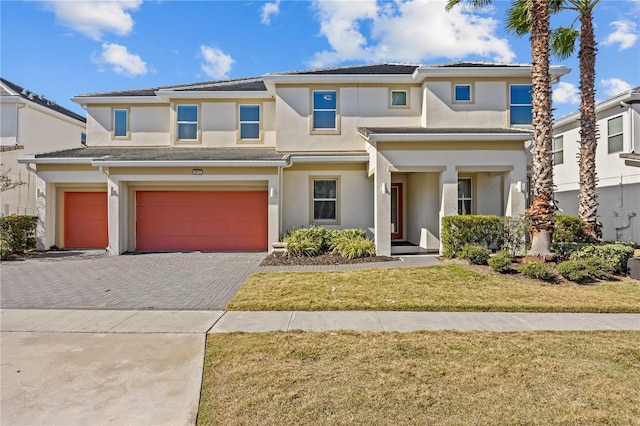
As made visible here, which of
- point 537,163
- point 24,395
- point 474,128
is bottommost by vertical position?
point 24,395

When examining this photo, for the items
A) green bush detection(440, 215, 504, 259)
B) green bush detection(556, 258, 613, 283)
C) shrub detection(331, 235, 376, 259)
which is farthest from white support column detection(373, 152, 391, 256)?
green bush detection(556, 258, 613, 283)

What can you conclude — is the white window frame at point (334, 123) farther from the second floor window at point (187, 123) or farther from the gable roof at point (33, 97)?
the gable roof at point (33, 97)

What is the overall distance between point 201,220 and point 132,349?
9920 millimetres

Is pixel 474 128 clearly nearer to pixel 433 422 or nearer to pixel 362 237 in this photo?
pixel 362 237

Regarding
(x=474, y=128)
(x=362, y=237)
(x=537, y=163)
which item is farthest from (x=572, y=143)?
(x=362, y=237)

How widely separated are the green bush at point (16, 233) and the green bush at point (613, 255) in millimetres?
18473

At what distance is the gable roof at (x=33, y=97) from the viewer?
1848 cm

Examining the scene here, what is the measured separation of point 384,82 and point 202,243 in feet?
33.1

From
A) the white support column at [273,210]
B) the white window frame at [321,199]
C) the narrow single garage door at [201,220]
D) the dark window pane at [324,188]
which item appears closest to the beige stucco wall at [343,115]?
the white window frame at [321,199]

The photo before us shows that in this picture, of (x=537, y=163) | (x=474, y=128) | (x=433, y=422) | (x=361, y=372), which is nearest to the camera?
(x=433, y=422)

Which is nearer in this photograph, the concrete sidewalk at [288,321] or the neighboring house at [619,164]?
the concrete sidewalk at [288,321]

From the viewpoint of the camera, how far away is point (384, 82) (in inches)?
585

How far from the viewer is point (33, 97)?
2003 cm

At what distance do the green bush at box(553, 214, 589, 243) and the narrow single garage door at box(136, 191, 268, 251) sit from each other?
10603mm
